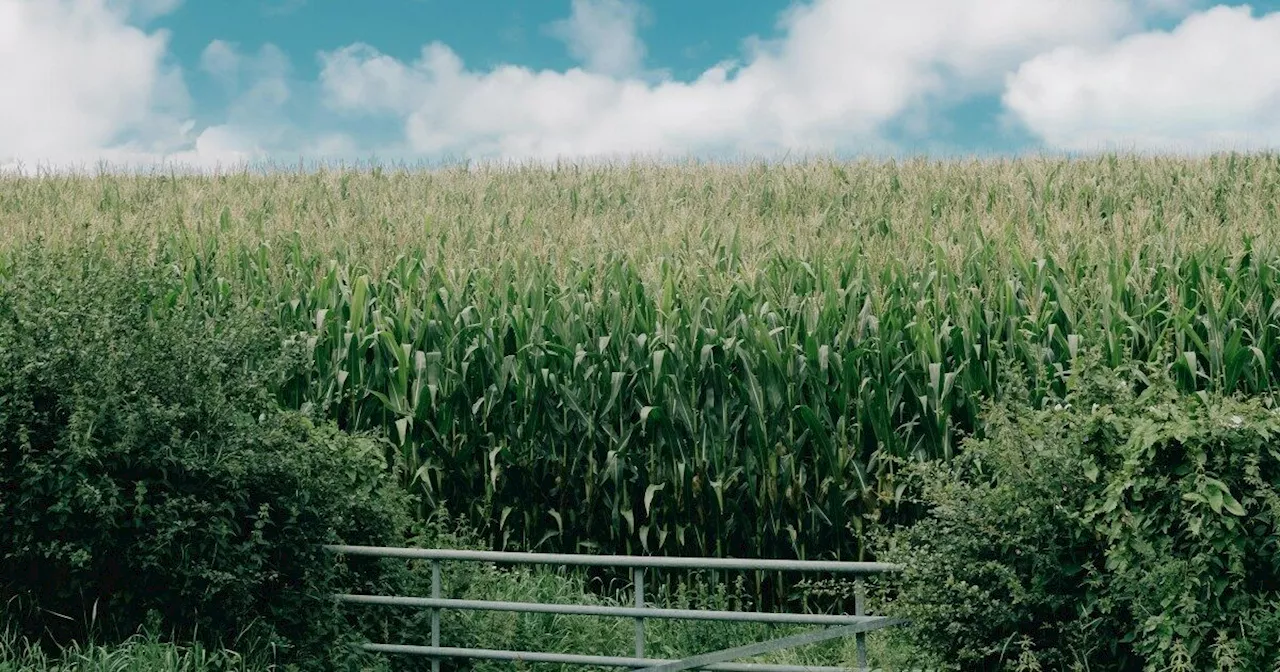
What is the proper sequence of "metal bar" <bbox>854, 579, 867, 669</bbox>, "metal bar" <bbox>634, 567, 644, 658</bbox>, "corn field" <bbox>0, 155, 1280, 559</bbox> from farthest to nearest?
"corn field" <bbox>0, 155, 1280, 559</bbox>, "metal bar" <bbox>634, 567, 644, 658</bbox>, "metal bar" <bbox>854, 579, 867, 669</bbox>

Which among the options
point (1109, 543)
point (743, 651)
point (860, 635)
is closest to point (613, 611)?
point (743, 651)

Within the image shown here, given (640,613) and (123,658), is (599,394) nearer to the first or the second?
(640,613)

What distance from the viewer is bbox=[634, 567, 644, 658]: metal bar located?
8.20 m

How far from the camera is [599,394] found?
10.3 meters

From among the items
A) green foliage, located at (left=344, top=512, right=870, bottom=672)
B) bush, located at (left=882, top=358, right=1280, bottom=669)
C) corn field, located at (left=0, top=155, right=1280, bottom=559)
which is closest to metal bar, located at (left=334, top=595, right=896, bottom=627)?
green foliage, located at (left=344, top=512, right=870, bottom=672)

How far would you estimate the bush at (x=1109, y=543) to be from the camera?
6500 millimetres

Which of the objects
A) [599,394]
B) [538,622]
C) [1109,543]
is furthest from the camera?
[599,394]

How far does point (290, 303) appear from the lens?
39.3ft

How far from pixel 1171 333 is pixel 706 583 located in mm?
4033

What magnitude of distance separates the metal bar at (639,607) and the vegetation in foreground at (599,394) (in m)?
1.48

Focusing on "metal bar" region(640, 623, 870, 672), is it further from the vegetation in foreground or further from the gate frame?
the vegetation in foreground

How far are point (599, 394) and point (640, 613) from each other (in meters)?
2.52

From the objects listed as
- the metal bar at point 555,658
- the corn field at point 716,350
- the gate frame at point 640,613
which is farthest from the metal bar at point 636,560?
the corn field at point 716,350

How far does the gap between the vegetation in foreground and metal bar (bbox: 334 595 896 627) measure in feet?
0.91
